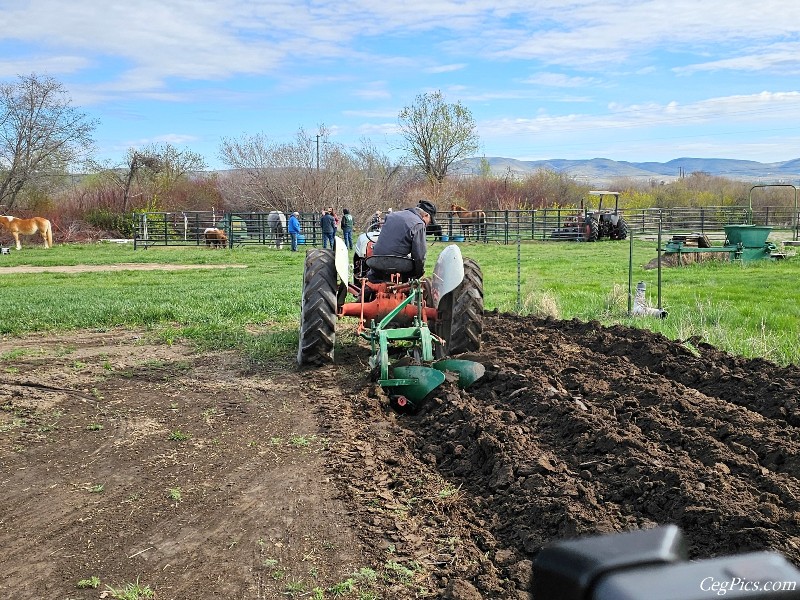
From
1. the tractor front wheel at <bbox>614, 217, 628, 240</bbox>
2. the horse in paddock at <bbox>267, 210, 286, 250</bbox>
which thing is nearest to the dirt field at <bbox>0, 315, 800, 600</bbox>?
the horse in paddock at <bbox>267, 210, 286, 250</bbox>

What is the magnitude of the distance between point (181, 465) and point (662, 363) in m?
4.50

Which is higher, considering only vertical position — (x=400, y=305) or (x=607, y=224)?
(x=607, y=224)

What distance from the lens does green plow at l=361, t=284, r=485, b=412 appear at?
6645 millimetres

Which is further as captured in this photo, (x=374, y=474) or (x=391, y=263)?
(x=391, y=263)

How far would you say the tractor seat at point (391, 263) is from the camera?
8.10m

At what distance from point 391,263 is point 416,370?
5.58 feet

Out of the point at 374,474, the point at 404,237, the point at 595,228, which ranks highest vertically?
the point at 404,237

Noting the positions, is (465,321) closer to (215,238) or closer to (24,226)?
(215,238)

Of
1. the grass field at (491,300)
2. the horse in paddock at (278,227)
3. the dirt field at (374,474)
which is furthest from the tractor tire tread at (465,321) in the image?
the horse in paddock at (278,227)

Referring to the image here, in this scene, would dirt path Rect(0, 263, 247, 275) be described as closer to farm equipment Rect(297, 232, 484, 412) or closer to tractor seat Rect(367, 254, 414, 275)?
farm equipment Rect(297, 232, 484, 412)

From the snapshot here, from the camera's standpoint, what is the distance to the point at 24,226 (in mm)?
31109

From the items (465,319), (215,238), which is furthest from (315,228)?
(465,319)

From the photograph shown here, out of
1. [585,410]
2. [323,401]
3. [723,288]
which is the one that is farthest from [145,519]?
[723,288]

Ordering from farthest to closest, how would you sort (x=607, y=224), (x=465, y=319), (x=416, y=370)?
1. (x=607, y=224)
2. (x=465, y=319)
3. (x=416, y=370)
